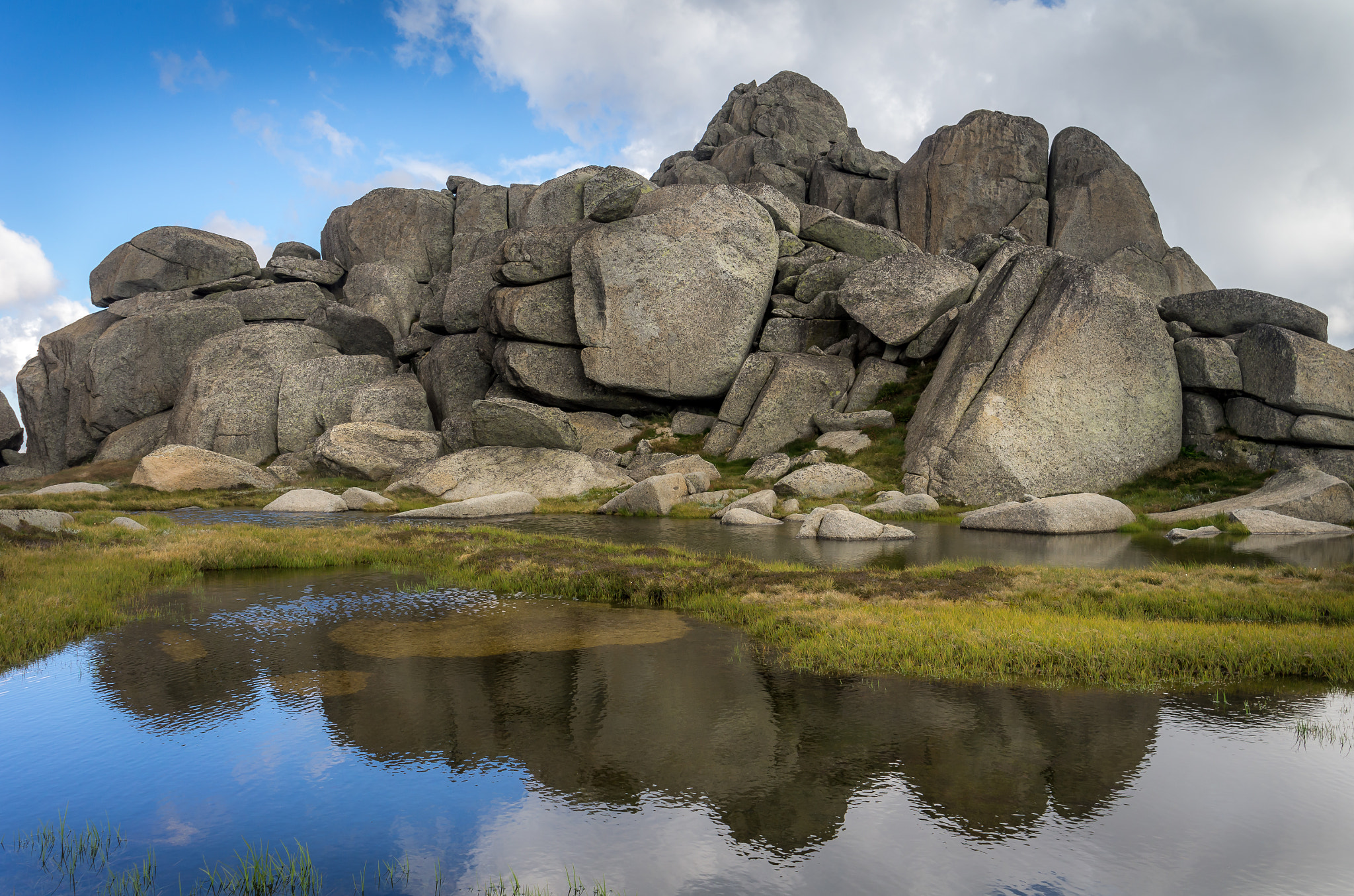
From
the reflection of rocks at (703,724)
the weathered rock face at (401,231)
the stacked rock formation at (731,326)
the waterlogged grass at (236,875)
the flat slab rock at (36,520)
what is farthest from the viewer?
the weathered rock face at (401,231)

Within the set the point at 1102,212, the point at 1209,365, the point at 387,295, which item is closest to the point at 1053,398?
the point at 1209,365

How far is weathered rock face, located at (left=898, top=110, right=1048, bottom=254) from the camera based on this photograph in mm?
66625

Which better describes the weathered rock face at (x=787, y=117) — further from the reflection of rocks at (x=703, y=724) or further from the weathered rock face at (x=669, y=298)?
the reflection of rocks at (x=703, y=724)

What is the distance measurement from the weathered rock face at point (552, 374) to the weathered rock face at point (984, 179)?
107 feet

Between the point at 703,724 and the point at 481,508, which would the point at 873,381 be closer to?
the point at 481,508

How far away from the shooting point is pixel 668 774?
8328mm

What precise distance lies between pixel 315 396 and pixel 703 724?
5861cm

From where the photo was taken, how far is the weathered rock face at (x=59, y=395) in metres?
71.1

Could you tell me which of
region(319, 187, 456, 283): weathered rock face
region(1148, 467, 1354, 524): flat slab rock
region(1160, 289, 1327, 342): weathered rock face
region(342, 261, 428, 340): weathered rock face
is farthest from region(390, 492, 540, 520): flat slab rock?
region(319, 187, 456, 283): weathered rock face

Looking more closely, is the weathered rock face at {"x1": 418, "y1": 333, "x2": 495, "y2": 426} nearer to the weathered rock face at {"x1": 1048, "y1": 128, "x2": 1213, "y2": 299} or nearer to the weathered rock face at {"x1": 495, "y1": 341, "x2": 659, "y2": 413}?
the weathered rock face at {"x1": 495, "y1": 341, "x2": 659, "y2": 413}

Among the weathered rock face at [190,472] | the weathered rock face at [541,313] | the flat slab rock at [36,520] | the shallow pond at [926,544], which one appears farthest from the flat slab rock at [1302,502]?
the weathered rock face at [190,472]

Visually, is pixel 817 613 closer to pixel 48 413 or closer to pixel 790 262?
pixel 790 262

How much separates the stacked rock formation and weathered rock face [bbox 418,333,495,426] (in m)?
0.25

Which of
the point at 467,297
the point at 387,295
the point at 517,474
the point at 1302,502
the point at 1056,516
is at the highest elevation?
the point at 387,295
